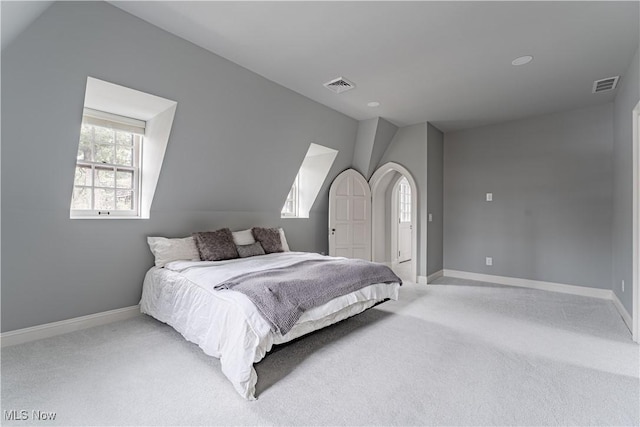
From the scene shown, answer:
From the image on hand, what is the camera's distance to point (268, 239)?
165 inches

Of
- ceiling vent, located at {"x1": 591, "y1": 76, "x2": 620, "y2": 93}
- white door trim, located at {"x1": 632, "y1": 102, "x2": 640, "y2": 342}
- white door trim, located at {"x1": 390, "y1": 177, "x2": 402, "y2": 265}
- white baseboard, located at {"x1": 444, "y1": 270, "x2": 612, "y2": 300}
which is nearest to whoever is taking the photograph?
white door trim, located at {"x1": 632, "y1": 102, "x2": 640, "y2": 342}

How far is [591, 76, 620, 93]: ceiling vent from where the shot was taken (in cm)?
348

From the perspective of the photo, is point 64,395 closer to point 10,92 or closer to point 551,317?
point 10,92

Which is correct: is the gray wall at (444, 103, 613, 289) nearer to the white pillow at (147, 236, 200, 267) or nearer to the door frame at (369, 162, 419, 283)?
the door frame at (369, 162, 419, 283)

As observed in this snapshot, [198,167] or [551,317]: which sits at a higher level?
[198,167]

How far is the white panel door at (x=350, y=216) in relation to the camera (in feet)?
17.2

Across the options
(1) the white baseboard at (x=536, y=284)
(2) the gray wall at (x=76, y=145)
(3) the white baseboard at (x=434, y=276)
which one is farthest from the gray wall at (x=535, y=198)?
(2) the gray wall at (x=76, y=145)

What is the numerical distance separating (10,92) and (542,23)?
13.4ft

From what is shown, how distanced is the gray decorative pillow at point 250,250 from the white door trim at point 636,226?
380 cm


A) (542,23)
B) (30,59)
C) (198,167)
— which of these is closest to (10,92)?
(30,59)

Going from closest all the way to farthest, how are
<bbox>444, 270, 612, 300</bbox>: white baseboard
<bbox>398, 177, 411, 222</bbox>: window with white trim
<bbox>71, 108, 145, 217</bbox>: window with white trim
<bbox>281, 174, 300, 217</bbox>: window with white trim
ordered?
<bbox>71, 108, 145, 217</bbox>: window with white trim < <bbox>444, 270, 612, 300</bbox>: white baseboard < <bbox>281, 174, 300, 217</bbox>: window with white trim < <bbox>398, 177, 411, 222</bbox>: window with white trim

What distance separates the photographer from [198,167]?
359 centimetres

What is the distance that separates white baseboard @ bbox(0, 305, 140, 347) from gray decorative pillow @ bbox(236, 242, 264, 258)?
3.96 ft

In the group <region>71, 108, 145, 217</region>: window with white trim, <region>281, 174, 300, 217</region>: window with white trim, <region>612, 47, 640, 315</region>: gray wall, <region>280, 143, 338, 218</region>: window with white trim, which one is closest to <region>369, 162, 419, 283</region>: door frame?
<region>280, 143, 338, 218</region>: window with white trim
